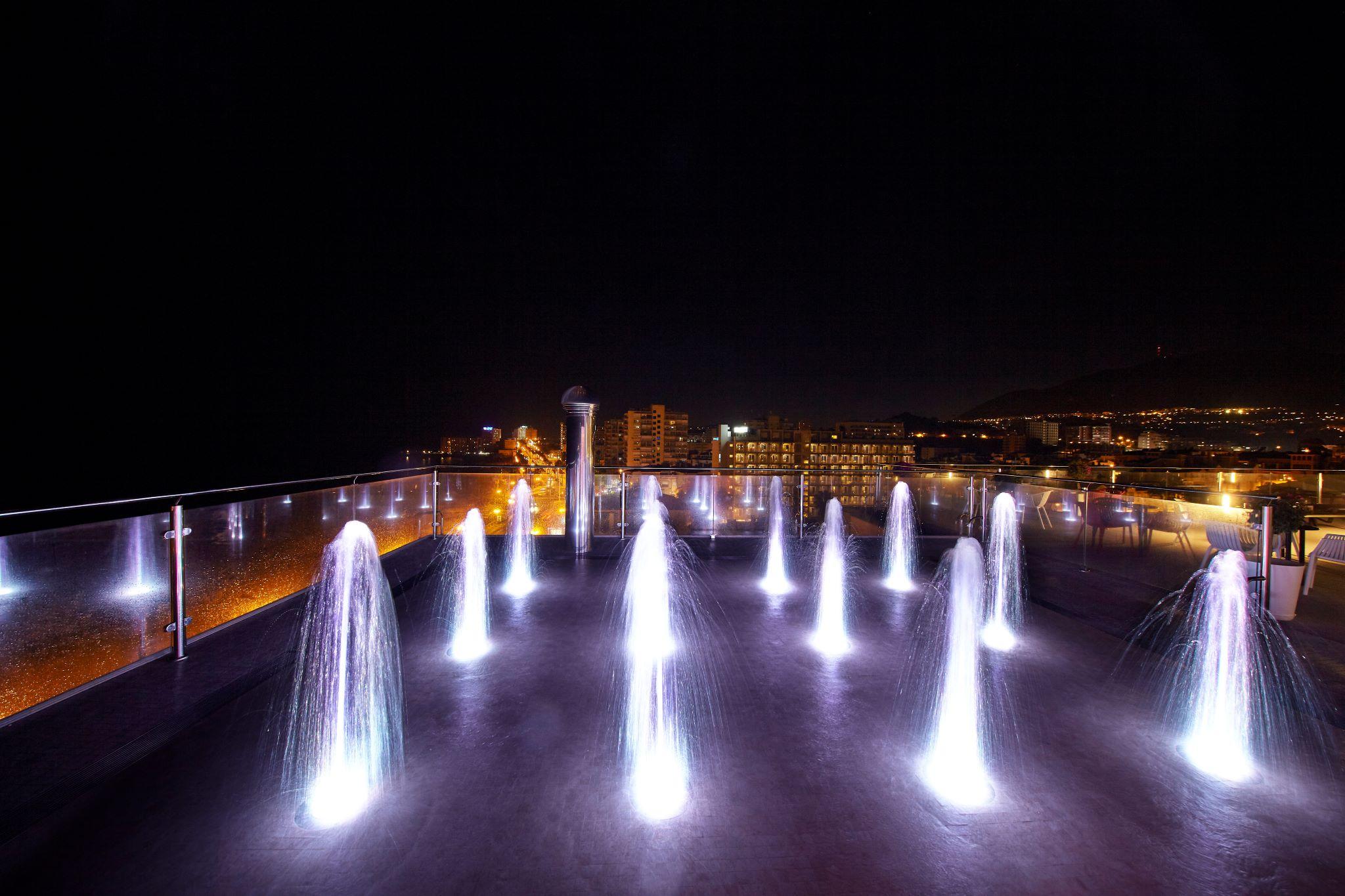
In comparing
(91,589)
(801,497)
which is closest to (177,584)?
(91,589)

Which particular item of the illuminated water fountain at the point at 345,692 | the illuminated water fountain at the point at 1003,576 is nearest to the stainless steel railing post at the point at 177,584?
the illuminated water fountain at the point at 345,692

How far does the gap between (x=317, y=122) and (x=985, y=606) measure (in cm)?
2381

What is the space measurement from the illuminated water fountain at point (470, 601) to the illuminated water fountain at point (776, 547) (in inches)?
125

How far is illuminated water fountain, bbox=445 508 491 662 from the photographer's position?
4.91 metres

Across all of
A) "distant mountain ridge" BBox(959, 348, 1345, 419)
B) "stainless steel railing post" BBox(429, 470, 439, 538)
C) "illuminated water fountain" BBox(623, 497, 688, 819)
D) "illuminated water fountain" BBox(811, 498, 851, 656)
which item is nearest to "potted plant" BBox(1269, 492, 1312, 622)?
"illuminated water fountain" BBox(811, 498, 851, 656)

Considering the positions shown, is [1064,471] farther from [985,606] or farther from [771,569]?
[771,569]

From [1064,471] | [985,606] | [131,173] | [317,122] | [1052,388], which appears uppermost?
[131,173]

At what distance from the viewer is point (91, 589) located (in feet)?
15.6

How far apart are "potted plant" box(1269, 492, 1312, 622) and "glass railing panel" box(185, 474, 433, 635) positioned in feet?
29.6

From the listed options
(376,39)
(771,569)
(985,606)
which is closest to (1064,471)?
(985,606)

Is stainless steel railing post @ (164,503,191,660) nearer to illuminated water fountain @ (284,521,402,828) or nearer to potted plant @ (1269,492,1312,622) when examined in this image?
illuminated water fountain @ (284,521,402,828)

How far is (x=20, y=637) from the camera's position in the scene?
15.7ft

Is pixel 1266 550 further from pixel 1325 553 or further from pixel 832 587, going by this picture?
pixel 832 587

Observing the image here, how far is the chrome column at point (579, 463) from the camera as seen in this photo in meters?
8.67
